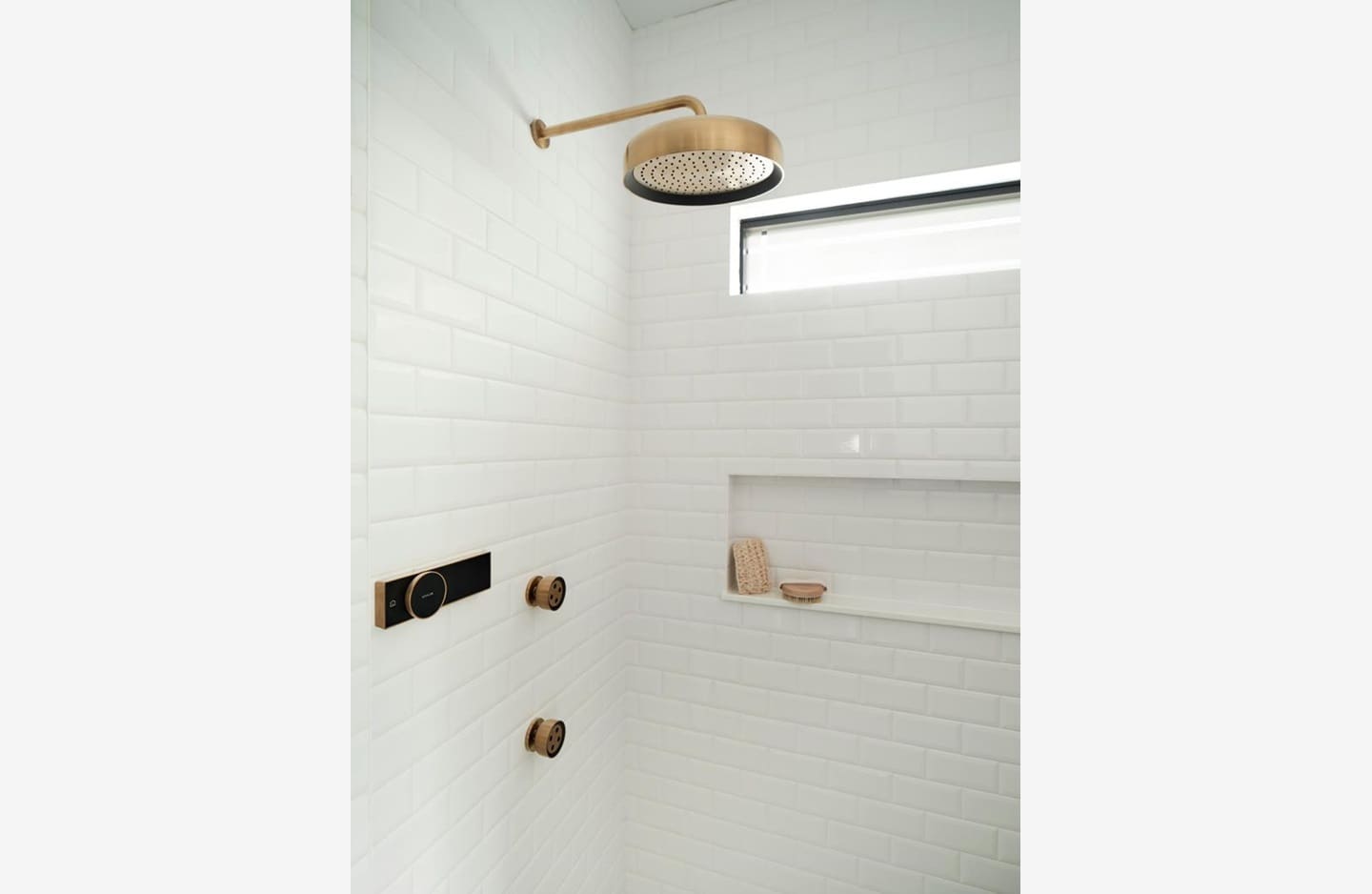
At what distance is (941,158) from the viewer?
4.57ft

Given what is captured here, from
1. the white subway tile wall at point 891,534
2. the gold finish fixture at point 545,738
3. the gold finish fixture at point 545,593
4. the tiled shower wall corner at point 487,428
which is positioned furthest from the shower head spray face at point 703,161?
the gold finish fixture at point 545,738

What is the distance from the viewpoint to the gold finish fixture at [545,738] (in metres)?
1.17

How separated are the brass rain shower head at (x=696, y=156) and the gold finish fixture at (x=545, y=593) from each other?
769mm

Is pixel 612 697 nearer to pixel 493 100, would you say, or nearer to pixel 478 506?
pixel 478 506

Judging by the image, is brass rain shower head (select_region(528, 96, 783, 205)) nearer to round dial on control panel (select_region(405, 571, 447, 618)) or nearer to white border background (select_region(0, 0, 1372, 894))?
round dial on control panel (select_region(405, 571, 447, 618))

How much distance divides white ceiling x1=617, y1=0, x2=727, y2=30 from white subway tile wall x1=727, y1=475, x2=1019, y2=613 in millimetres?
1155

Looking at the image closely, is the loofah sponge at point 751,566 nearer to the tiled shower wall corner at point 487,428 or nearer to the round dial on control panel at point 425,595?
the tiled shower wall corner at point 487,428

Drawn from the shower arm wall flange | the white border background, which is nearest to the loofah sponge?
the shower arm wall flange

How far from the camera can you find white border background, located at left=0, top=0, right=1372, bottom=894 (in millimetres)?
86
